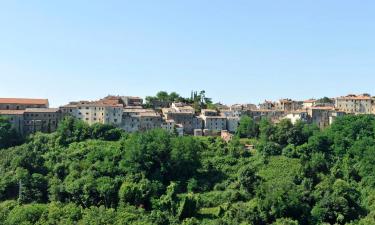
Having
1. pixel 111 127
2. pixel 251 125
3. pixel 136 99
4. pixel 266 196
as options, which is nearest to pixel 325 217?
pixel 266 196

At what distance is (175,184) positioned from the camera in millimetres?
44344

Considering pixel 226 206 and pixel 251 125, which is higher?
pixel 251 125

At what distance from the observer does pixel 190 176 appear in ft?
158

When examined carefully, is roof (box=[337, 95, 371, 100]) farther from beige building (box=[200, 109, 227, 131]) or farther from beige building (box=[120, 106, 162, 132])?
beige building (box=[120, 106, 162, 132])

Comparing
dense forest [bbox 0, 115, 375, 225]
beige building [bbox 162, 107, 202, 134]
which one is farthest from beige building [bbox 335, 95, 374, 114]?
beige building [bbox 162, 107, 202, 134]

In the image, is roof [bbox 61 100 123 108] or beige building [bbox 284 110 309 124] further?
beige building [bbox 284 110 309 124]

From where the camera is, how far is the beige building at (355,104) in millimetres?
70875

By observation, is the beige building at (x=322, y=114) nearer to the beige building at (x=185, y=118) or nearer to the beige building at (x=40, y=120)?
the beige building at (x=185, y=118)

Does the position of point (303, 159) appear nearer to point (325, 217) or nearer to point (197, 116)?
point (325, 217)

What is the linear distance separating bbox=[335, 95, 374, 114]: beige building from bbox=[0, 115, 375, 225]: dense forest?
14.2 meters

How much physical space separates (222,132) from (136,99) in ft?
47.1

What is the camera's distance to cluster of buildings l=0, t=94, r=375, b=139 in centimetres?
5834

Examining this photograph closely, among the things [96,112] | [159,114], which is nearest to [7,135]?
[96,112]

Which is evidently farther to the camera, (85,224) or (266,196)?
(266,196)
